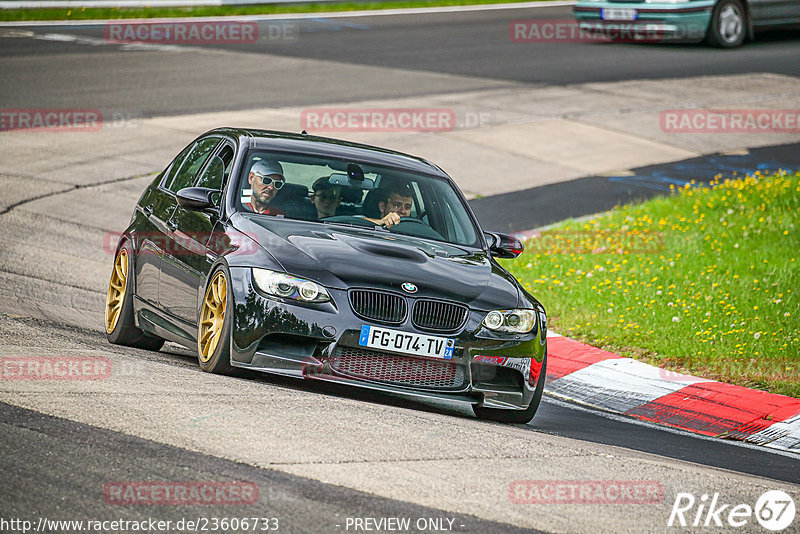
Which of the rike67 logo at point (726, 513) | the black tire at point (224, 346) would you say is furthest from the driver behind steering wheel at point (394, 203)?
the rike67 logo at point (726, 513)

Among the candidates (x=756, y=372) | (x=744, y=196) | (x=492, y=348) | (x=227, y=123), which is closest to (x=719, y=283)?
(x=756, y=372)

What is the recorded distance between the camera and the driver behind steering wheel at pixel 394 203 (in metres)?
7.96

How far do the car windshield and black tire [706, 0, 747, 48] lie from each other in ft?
58.9

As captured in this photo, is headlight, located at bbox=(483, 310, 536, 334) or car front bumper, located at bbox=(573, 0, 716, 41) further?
car front bumper, located at bbox=(573, 0, 716, 41)

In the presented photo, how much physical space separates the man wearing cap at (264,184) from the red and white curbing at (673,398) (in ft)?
8.58

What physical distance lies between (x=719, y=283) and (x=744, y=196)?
391cm

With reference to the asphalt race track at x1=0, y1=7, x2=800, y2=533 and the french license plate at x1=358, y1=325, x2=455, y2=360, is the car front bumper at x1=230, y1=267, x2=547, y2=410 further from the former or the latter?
the asphalt race track at x1=0, y1=7, x2=800, y2=533

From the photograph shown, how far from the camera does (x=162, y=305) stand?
7895 mm

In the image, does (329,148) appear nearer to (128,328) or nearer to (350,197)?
(350,197)

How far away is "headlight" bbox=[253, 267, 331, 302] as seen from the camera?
6723 millimetres

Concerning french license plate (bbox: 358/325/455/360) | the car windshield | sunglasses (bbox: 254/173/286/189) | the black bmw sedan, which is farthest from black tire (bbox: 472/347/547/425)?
sunglasses (bbox: 254/173/286/189)

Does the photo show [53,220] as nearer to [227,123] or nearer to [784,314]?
[227,123]

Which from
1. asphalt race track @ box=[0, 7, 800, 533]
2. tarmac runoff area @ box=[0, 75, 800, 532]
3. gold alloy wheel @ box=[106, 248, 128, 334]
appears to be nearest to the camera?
asphalt race track @ box=[0, 7, 800, 533]

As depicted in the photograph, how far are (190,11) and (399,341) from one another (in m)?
23.8
